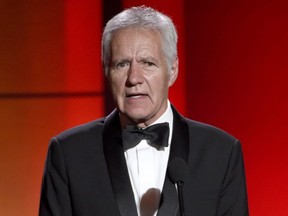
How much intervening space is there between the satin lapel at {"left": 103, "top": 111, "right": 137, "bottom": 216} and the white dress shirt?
0.03m

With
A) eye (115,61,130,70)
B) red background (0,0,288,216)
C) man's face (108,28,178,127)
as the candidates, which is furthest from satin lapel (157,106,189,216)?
red background (0,0,288,216)

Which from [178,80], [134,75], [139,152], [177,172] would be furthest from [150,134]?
[178,80]

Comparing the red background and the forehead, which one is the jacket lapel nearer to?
the forehead

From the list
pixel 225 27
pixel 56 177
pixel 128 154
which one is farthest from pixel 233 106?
pixel 56 177

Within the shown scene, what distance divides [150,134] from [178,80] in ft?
2.30

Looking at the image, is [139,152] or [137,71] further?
[139,152]

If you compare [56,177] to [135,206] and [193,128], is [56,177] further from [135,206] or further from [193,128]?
[193,128]

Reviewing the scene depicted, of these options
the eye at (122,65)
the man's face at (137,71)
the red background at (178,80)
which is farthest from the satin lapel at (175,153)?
the red background at (178,80)

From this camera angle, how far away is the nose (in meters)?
1.47

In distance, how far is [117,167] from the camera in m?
1.56

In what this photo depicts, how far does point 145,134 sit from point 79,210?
24cm

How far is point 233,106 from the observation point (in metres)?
2.20

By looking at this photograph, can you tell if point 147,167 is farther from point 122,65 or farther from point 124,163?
point 122,65

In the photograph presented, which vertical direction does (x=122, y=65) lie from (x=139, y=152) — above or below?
above
